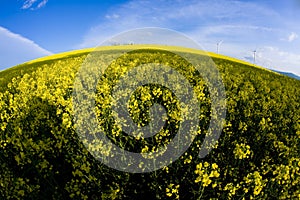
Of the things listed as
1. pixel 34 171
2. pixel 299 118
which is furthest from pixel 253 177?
pixel 299 118

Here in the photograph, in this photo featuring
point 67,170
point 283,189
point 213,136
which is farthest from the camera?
point 67,170

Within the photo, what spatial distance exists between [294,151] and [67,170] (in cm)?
496

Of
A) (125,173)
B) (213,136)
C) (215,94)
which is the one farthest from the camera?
(215,94)

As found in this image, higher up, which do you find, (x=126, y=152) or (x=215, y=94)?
(x=215, y=94)

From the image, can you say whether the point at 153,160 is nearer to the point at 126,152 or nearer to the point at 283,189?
the point at 126,152

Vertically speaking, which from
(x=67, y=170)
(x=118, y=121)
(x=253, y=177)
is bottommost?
(x=67, y=170)

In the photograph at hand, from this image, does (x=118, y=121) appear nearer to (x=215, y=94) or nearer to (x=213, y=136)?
(x=213, y=136)

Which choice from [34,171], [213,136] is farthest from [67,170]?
[213,136]

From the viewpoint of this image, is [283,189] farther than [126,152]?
No

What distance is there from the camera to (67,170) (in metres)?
8.22

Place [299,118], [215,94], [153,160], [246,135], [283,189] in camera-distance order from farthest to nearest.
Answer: [215,94] < [299,118] < [246,135] < [153,160] < [283,189]

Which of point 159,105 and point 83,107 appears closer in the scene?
point 83,107

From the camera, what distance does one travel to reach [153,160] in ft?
21.6

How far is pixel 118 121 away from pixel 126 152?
752 mm
